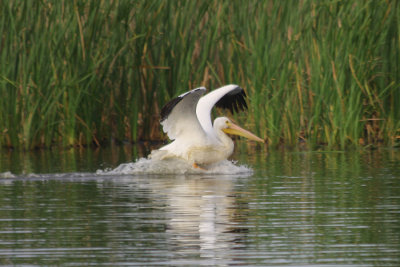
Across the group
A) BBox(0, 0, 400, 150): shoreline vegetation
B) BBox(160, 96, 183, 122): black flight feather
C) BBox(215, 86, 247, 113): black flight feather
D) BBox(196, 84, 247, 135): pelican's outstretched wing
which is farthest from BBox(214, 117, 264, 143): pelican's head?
BBox(160, 96, 183, 122): black flight feather

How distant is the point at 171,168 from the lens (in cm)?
1204

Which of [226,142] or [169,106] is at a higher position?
[169,106]

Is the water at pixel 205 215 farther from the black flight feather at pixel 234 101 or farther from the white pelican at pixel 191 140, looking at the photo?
the black flight feather at pixel 234 101

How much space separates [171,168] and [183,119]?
2.00 feet

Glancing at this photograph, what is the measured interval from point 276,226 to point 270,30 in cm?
720

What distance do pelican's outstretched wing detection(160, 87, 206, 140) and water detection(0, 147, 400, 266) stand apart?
1.86 feet

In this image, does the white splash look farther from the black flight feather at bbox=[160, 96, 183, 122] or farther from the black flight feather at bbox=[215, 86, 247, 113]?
the black flight feather at bbox=[215, 86, 247, 113]

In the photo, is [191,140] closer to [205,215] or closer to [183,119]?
[183,119]

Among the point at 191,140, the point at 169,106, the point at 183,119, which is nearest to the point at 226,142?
the point at 191,140

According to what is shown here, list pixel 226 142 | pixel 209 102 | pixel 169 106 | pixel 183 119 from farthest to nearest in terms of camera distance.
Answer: pixel 209 102, pixel 226 142, pixel 183 119, pixel 169 106

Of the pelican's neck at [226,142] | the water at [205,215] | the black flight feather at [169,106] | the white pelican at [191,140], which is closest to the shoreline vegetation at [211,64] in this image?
the water at [205,215]

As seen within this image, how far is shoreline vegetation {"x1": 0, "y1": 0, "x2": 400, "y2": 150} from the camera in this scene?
13648 mm

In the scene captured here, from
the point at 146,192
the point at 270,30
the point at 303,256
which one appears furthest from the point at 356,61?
the point at 303,256

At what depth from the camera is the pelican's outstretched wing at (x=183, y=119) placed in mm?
11503
